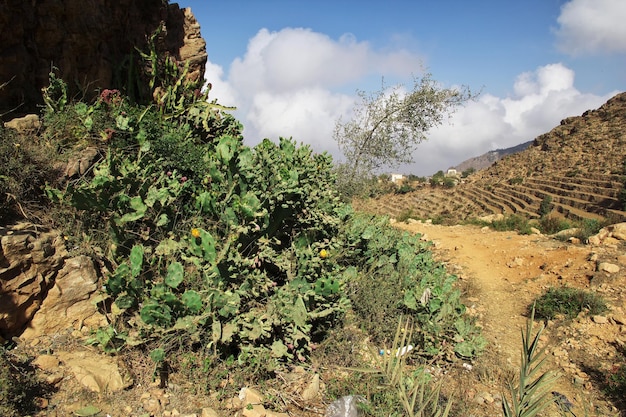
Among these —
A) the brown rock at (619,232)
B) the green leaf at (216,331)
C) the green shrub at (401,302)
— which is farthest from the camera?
the brown rock at (619,232)

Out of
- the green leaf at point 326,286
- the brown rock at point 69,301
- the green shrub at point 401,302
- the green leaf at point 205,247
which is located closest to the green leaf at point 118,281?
the brown rock at point 69,301

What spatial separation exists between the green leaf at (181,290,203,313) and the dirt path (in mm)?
2450

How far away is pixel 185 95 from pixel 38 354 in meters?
4.64

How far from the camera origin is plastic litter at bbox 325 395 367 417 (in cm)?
283

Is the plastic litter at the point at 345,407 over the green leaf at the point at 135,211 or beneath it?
beneath

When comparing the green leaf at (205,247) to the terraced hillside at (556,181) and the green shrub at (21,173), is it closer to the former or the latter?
the green shrub at (21,173)

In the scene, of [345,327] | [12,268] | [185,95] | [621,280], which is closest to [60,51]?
[185,95]

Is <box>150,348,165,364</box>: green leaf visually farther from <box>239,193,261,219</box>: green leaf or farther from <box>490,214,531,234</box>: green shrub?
<box>490,214,531,234</box>: green shrub

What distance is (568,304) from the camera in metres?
5.56

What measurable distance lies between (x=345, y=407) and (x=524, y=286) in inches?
204

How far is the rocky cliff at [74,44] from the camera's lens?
14.3ft

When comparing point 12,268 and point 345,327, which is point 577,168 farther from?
point 12,268

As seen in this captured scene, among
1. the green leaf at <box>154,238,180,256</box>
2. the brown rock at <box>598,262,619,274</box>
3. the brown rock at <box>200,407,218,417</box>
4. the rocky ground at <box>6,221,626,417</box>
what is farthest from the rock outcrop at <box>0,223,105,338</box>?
the brown rock at <box>598,262,619,274</box>

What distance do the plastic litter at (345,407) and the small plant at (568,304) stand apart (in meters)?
3.95
